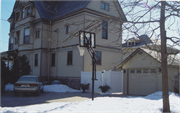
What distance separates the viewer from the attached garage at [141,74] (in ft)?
48.8

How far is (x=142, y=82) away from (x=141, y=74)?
0.64 m

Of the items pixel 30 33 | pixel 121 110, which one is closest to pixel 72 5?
pixel 30 33

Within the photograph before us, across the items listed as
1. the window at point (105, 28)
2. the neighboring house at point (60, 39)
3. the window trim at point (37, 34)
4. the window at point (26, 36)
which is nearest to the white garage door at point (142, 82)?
the neighboring house at point (60, 39)

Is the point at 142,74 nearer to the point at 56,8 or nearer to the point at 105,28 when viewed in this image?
the point at 105,28

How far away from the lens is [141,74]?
52.3 ft

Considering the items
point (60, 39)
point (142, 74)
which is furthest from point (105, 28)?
point (60, 39)

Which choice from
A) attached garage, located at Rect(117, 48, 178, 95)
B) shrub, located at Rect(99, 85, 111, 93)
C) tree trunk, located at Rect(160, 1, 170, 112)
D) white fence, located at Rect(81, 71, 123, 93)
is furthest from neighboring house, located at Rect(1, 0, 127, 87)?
tree trunk, located at Rect(160, 1, 170, 112)

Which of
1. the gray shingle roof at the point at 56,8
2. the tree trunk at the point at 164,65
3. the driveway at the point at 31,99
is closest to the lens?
the tree trunk at the point at 164,65

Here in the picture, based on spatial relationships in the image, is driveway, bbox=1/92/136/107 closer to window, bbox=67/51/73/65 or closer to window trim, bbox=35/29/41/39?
window, bbox=67/51/73/65

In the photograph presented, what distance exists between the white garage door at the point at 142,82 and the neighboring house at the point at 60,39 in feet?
14.1

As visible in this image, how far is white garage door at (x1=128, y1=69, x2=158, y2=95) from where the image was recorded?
15.1 metres

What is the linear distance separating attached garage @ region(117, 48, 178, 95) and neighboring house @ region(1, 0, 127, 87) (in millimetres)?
4065

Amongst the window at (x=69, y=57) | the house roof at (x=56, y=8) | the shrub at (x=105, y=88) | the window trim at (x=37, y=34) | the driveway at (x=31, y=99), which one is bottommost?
the driveway at (x=31, y=99)

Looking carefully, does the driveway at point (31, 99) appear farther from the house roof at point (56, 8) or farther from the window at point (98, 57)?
the house roof at point (56, 8)
